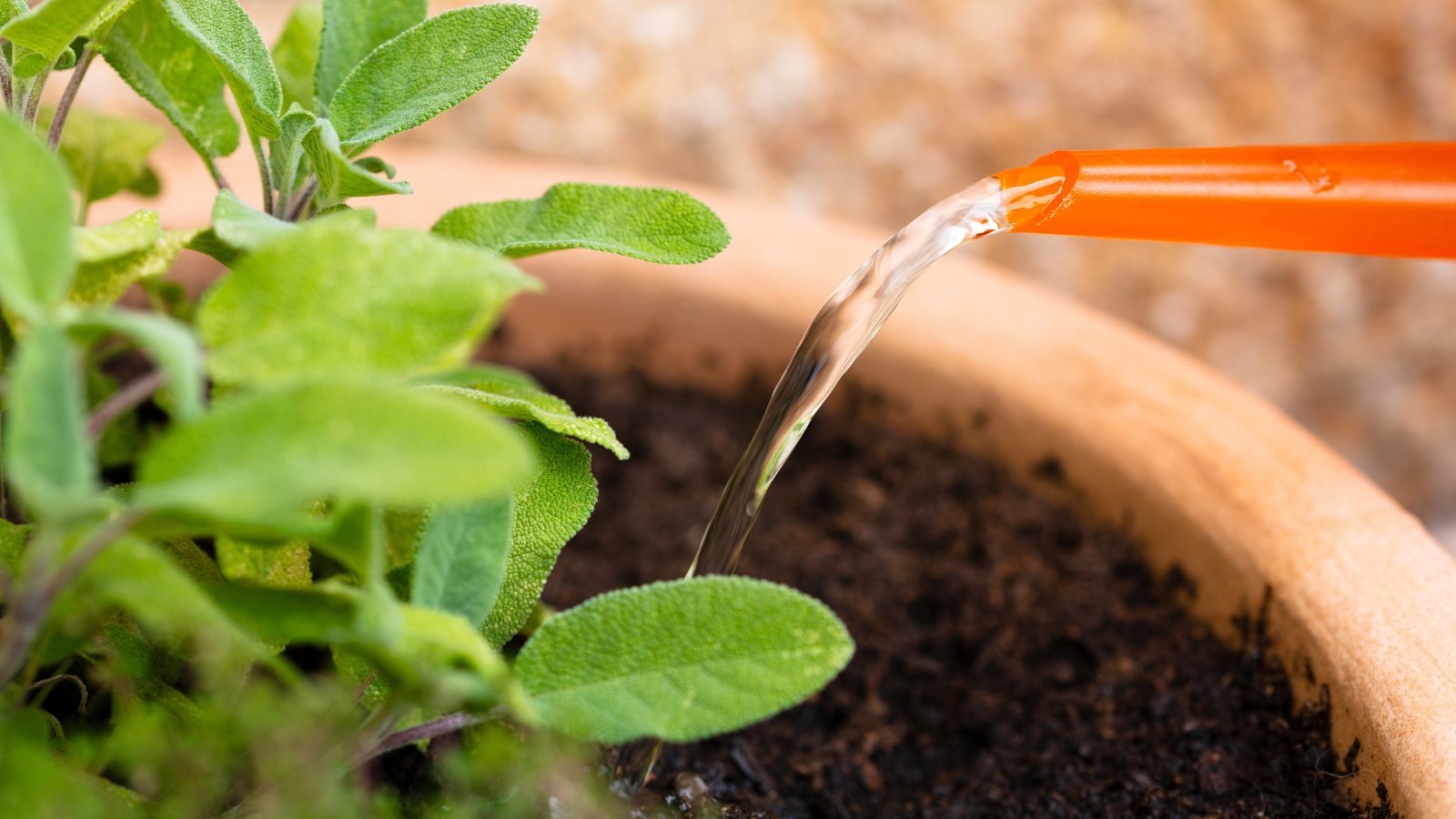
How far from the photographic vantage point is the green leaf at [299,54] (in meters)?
0.58

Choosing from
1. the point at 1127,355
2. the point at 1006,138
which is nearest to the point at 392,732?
the point at 1127,355

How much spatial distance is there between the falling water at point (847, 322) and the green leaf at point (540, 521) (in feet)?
0.29

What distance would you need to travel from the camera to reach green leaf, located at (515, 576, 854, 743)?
39cm

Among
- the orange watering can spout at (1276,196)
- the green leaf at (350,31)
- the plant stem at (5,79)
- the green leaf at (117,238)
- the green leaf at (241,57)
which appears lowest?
the green leaf at (117,238)

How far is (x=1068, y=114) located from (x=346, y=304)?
112 cm

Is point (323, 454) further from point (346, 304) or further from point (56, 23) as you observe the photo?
point (56, 23)

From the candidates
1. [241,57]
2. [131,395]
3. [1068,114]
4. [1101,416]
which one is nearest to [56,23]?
[241,57]

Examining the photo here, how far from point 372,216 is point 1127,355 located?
0.55 metres

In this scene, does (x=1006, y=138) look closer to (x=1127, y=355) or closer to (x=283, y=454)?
(x=1127, y=355)

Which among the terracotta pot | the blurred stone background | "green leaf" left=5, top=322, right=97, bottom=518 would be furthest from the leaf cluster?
the blurred stone background

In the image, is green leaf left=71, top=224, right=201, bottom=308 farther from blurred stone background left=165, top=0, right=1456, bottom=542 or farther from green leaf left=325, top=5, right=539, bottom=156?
blurred stone background left=165, top=0, right=1456, bottom=542

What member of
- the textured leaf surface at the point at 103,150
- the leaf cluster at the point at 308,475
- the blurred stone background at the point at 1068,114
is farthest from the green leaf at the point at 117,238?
the blurred stone background at the point at 1068,114

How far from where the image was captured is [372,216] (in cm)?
41

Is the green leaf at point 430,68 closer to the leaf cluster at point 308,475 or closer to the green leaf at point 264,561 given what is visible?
the leaf cluster at point 308,475
